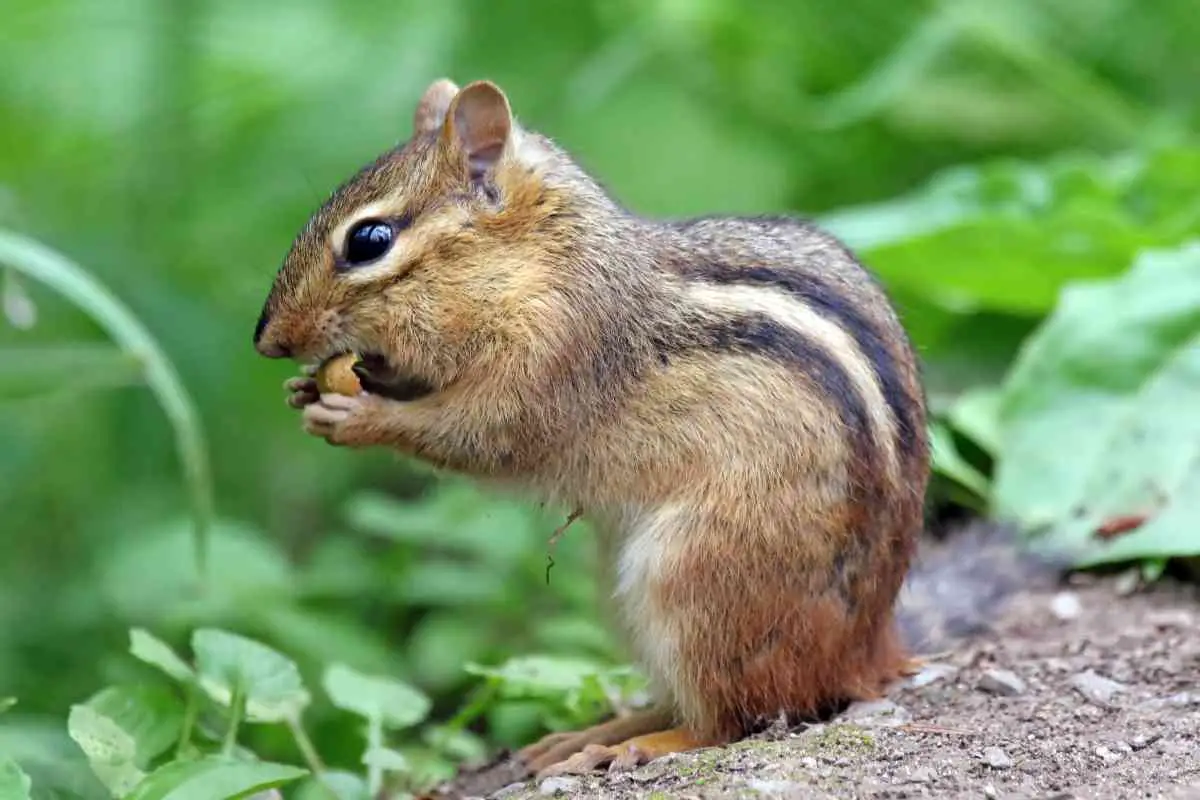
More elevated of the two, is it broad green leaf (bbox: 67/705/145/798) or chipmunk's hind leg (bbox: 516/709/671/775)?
broad green leaf (bbox: 67/705/145/798)

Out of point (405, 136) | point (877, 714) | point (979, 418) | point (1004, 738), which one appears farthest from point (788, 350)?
Result: point (405, 136)

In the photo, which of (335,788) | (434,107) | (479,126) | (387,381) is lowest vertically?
(335,788)

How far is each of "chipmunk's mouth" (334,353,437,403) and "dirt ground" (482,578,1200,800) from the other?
88 cm

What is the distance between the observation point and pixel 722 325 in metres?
3.28

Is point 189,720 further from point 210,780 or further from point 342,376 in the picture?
point 342,376

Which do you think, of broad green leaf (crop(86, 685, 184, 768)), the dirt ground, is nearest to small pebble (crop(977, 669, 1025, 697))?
the dirt ground

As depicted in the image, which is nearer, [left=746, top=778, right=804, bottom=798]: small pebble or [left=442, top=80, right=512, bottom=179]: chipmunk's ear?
[left=746, top=778, right=804, bottom=798]: small pebble

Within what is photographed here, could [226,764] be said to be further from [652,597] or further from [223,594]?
[223,594]

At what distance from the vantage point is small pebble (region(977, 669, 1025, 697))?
3277 mm

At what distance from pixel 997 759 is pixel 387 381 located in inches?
58.6

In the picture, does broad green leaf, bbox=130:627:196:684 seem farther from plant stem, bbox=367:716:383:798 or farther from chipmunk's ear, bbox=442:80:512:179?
chipmunk's ear, bbox=442:80:512:179

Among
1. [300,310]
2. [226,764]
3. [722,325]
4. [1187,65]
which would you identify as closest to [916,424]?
[722,325]

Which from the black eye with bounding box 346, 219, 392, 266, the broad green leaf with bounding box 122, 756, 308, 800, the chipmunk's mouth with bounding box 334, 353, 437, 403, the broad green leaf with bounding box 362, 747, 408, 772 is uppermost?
the black eye with bounding box 346, 219, 392, 266

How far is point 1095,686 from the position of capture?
3289 millimetres
